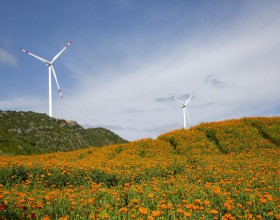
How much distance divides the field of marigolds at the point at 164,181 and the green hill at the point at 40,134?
49.9ft

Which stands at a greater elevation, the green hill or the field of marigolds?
the green hill

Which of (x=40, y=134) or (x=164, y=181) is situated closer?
(x=164, y=181)

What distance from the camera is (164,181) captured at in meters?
10.4

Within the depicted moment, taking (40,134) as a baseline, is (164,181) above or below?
below

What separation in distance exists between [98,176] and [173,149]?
34.7ft

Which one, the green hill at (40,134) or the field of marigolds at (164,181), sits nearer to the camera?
the field of marigolds at (164,181)

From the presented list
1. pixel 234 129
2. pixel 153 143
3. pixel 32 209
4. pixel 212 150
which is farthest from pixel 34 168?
pixel 234 129

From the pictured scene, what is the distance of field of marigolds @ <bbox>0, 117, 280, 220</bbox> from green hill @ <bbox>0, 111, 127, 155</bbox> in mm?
15198

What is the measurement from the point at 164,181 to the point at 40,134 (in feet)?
127

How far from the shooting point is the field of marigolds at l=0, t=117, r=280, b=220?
21.8 feet

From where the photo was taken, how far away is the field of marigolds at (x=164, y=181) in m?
6.64

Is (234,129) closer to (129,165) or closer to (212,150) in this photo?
(212,150)

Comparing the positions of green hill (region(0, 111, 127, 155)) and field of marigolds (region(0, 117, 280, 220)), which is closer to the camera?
field of marigolds (region(0, 117, 280, 220))

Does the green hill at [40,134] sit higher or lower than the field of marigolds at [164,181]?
higher
